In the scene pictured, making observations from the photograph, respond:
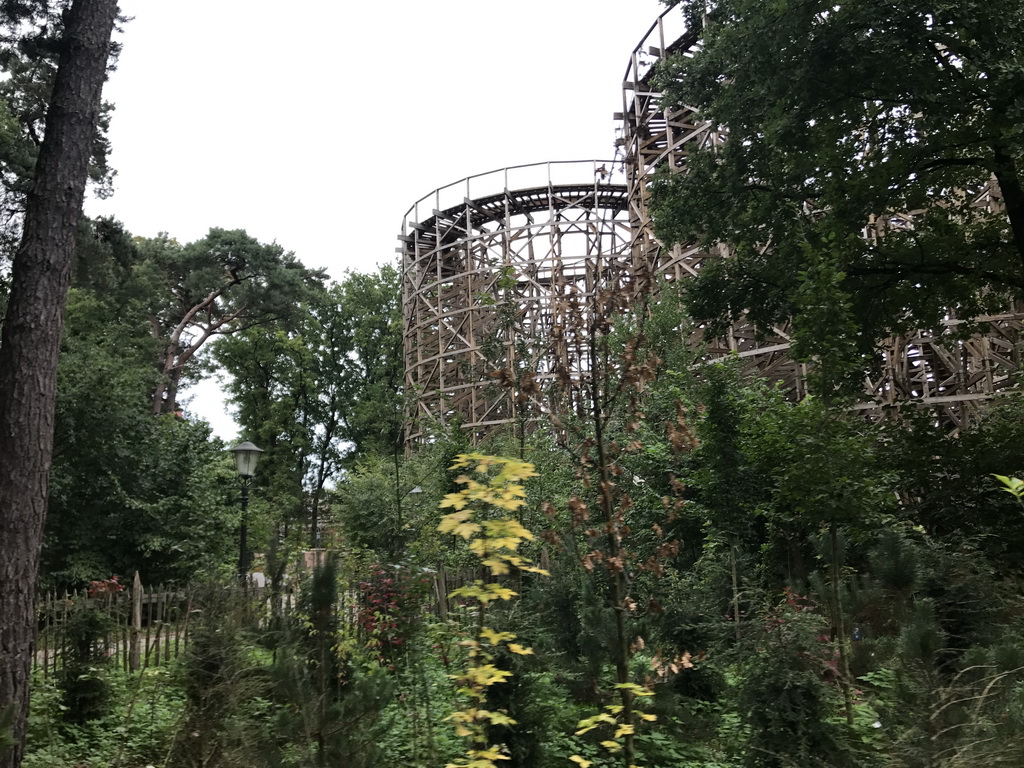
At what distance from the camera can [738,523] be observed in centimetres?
838

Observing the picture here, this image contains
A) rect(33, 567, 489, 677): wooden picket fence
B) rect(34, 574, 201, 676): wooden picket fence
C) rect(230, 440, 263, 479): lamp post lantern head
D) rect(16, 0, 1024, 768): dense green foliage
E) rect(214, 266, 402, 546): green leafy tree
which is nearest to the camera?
rect(16, 0, 1024, 768): dense green foliage

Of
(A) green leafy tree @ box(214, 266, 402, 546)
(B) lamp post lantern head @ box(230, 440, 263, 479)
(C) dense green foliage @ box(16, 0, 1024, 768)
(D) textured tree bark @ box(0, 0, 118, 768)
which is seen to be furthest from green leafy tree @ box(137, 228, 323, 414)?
(D) textured tree bark @ box(0, 0, 118, 768)

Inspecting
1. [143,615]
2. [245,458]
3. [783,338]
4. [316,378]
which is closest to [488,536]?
[245,458]

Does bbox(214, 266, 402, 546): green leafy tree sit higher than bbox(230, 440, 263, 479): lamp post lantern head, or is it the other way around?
bbox(214, 266, 402, 546): green leafy tree

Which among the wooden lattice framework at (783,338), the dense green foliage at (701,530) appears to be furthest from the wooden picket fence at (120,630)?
the wooden lattice framework at (783,338)

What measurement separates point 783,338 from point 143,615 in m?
11.9

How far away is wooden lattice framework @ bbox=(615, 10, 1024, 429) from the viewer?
1326 centimetres

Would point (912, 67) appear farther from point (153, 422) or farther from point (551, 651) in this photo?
point (153, 422)

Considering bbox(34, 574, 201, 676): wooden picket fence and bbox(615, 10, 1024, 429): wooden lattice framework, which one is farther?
bbox(615, 10, 1024, 429): wooden lattice framework

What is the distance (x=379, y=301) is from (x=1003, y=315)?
27627mm

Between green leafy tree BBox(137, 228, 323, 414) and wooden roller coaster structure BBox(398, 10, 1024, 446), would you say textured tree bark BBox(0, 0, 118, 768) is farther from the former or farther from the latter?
green leafy tree BBox(137, 228, 323, 414)

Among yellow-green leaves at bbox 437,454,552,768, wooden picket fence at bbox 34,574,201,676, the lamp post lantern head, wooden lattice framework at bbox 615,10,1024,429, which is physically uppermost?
wooden lattice framework at bbox 615,10,1024,429

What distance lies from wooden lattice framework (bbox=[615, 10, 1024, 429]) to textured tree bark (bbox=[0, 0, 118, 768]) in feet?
26.9

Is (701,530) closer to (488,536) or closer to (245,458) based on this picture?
(488,536)
